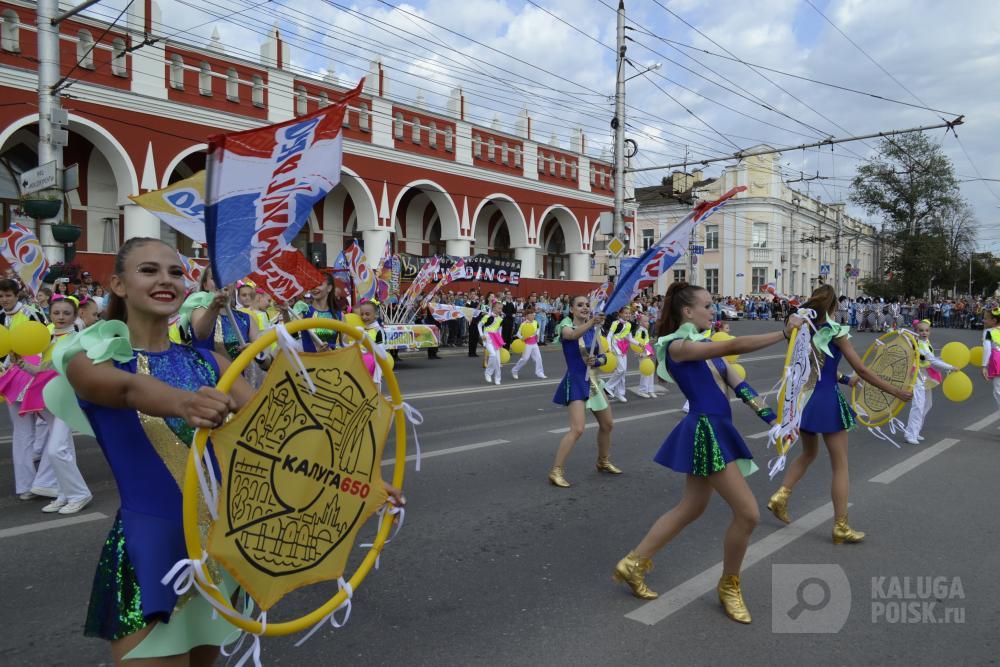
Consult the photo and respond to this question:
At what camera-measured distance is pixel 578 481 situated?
6855 mm

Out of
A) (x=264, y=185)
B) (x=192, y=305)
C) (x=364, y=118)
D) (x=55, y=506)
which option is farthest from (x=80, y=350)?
(x=364, y=118)

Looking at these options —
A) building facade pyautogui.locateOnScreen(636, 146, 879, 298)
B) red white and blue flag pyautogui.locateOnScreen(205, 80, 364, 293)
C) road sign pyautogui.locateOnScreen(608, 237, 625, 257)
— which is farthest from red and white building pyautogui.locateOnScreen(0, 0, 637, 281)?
building facade pyautogui.locateOnScreen(636, 146, 879, 298)

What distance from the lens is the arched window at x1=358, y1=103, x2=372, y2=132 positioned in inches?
1064

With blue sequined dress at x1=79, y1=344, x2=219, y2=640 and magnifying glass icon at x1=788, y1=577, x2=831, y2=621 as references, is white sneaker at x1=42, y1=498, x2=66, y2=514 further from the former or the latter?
magnifying glass icon at x1=788, y1=577, x2=831, y2=621

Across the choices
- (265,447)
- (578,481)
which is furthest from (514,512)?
(265,447)

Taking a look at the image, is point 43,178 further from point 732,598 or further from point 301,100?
point 301,100

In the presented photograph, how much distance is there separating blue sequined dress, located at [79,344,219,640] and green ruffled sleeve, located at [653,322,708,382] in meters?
2.69

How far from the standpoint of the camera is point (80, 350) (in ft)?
6.86

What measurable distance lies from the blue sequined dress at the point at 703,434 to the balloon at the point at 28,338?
16.4 ft

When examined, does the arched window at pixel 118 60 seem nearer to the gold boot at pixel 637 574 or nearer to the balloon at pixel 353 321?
the balloon at pixel 353 321

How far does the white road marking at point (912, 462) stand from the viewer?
Answer: 712cm

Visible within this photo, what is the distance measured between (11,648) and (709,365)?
3855 millimetres

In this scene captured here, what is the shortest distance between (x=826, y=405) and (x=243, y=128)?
22904 mm

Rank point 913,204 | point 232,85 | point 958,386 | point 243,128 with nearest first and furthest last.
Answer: point 958,386
point 232,85
point 243,128
point 913,204
